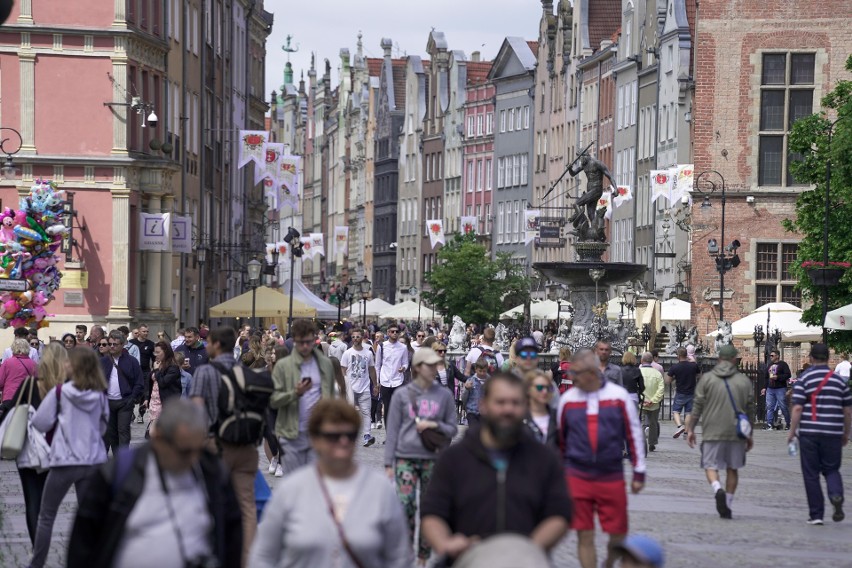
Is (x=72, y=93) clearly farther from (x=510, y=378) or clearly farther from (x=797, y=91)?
(x=510, y=378)

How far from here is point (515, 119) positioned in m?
112

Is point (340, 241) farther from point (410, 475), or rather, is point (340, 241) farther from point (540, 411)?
point (540, 411)

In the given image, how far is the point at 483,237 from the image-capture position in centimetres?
11488

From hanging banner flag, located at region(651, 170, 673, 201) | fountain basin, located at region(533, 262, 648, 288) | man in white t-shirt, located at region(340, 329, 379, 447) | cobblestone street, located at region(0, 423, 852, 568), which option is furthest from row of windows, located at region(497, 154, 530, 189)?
cobblestone street, located at region(0, 423, 852, 568)

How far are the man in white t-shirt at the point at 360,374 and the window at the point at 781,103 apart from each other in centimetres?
2556

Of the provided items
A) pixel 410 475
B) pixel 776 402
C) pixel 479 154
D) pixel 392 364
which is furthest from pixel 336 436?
pixel 479 154

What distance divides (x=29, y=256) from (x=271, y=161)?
30114 mm

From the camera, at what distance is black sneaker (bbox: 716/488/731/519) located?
61.2ft

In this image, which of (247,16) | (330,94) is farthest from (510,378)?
(330,94)

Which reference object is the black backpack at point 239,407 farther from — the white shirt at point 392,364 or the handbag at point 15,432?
the white shirt at point 392,364

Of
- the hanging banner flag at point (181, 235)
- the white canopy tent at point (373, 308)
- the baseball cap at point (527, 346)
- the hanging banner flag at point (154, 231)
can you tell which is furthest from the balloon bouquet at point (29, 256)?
the white canopy tent at point (373, 308)

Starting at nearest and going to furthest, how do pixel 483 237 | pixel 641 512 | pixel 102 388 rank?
1. pixel 102 388
2. pixel 641 512
3. pixel 483 237

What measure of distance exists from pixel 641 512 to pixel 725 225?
116ft

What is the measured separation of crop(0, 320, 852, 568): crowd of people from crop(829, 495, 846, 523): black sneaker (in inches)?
0.9
